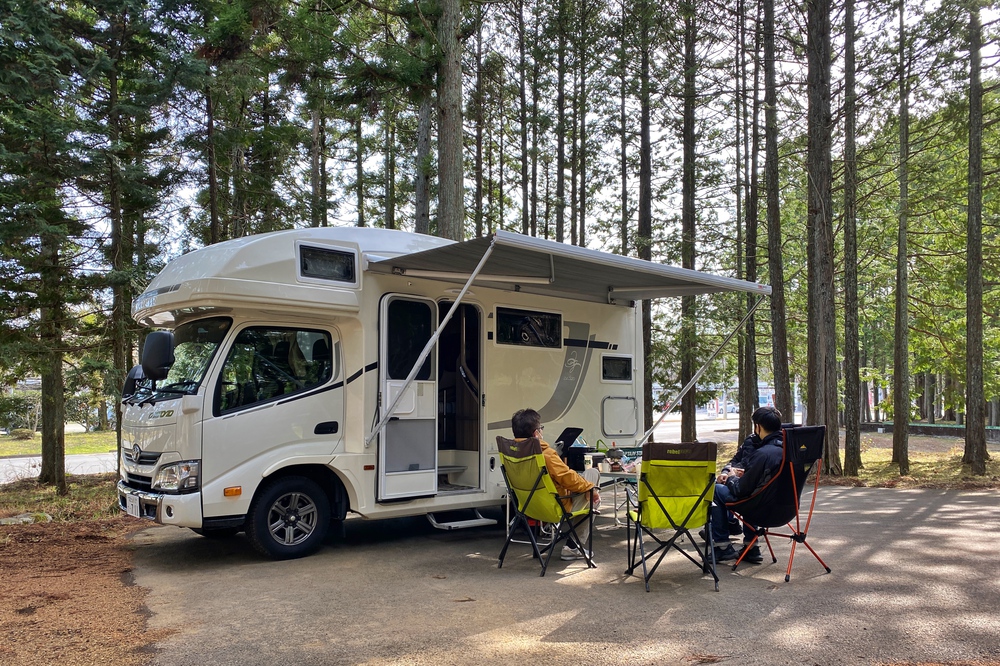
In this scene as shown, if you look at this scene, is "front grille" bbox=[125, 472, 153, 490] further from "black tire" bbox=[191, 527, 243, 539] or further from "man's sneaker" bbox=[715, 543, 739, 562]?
Result: "man's sneaker" bbox=[715, 543, 739, 562]

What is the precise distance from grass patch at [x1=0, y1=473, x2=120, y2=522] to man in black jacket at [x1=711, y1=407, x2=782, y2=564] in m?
6.99

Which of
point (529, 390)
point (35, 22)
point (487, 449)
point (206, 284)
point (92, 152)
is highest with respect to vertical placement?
point (35, 22)

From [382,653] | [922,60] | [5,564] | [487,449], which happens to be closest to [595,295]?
[487,449]

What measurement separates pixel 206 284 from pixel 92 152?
255 inches

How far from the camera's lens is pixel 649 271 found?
6.93 meters

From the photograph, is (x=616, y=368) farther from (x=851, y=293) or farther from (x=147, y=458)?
(x=851, y=293)

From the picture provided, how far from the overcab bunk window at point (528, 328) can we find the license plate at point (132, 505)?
3.53 m

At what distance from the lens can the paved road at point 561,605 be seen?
394 cm

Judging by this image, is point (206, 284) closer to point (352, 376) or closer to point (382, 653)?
point (352, 376)

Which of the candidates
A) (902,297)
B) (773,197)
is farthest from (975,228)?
(773,197)

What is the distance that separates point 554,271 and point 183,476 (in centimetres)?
380

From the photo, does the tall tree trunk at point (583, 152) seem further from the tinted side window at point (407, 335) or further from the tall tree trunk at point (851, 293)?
the tinted side window at point (407, 335)

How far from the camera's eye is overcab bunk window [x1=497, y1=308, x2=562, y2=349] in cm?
768

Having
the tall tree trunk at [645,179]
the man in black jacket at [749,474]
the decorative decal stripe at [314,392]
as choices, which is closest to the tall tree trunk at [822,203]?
the tall tree trunk at [645,179]
